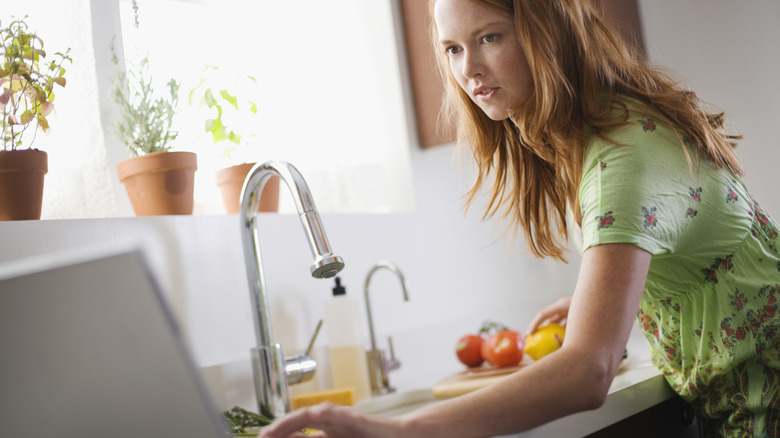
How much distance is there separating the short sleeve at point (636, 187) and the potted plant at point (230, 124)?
0.82m

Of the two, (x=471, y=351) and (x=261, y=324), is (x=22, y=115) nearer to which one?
(x=261, y=324)

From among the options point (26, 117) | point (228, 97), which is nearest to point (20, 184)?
point (26, 117)

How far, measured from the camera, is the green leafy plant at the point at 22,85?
1159 millimetres

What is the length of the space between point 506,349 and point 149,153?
0.81m

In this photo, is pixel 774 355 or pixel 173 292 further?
pixel 173 292

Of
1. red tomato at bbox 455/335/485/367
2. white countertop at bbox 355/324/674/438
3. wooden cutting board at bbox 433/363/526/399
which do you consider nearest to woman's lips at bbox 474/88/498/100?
white countertop at bbox 355/324/674/438

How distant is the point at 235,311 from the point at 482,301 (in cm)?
91

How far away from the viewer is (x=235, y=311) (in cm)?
147

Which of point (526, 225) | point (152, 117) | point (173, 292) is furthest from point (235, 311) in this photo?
point (526, 225)

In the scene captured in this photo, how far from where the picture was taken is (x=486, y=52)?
103 centimetres

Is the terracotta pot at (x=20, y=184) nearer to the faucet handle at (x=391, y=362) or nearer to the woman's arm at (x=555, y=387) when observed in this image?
the woman's arm at (x=555, y=387)

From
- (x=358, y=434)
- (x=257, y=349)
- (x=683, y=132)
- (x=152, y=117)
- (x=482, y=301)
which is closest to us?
(x=358, y=434)

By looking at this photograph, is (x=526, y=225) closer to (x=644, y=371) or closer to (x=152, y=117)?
(x=644, y=371)

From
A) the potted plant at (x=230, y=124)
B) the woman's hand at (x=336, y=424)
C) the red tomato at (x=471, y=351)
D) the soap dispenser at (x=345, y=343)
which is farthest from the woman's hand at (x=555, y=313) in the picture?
the woman's hand at (x=336, y=424)
